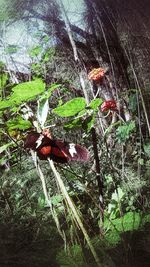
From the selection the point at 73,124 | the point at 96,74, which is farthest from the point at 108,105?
the point at 73,124

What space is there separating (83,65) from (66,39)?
0.23 feet

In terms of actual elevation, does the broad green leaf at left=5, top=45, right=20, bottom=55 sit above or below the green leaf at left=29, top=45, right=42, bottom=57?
above

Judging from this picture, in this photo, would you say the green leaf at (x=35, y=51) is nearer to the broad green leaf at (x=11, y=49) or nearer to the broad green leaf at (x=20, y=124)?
the broad green leaf at (x=11, y=49)

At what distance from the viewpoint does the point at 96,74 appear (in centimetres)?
62

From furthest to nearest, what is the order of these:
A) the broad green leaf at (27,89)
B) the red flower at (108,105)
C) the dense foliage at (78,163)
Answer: the red flower at (108,105) < the dense foliage at (78,163) < the broad green leaf at (27,89)

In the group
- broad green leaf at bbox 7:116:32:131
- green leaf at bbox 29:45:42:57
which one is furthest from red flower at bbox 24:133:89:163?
green leaf at bbox 29:45:42:57

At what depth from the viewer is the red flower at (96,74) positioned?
2.02 ft

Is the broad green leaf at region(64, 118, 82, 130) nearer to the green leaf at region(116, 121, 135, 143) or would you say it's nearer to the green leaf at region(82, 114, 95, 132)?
the green leaf at region(82, 114, 95, 132)

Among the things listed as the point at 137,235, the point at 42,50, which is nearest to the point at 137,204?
the point at 137,235

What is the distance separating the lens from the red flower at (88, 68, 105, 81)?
616 millimetres

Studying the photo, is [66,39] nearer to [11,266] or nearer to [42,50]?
[42,50]

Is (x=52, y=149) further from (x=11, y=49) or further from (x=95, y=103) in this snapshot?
(x=11, y=49)

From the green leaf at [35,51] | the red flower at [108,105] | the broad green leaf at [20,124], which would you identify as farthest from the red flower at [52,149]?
the green leaf at [35,51]

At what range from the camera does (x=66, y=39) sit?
69cm
